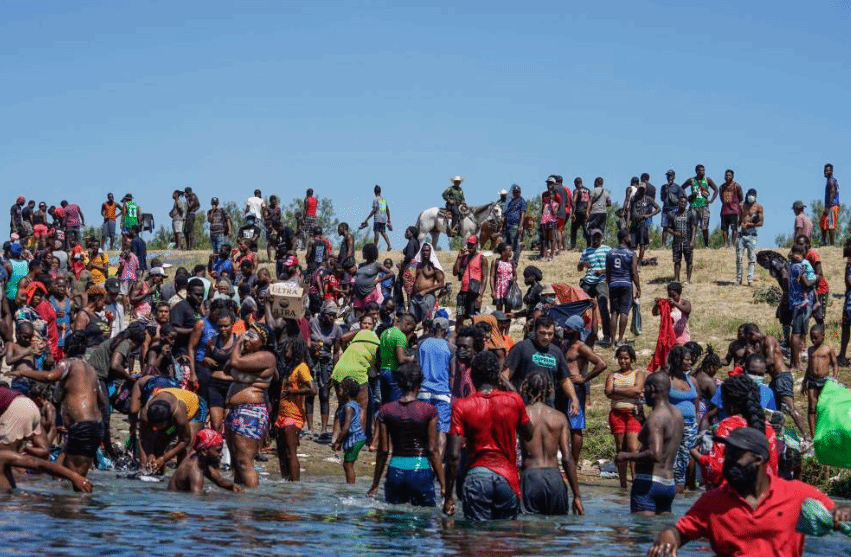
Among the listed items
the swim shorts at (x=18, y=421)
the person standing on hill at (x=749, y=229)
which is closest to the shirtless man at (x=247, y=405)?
the swim shorts at (x=18, y=421)

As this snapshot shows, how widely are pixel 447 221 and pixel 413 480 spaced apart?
817 inches

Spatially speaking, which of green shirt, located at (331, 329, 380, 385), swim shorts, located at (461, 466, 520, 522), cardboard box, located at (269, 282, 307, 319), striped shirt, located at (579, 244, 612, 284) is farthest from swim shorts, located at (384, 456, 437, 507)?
striped shirt, located at (579, 244, 612, 284)

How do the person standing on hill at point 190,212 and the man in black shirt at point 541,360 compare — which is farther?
the person standing on hill at point 190,212

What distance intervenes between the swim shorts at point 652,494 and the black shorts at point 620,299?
10.0 m

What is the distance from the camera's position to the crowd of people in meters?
10.1

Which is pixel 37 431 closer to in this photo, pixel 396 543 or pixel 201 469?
pixel 201 469

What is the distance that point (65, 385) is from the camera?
12.8 metres

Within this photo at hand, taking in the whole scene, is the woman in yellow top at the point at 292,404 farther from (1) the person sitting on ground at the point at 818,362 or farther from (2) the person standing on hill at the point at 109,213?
(2) the person standing on hill at the point at 109,213

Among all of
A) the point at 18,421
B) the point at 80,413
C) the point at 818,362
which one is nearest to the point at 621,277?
the point at 818,362

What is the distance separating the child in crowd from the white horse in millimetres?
17126

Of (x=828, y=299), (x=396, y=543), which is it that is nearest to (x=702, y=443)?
(x=396, y=543)

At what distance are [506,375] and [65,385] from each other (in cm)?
434

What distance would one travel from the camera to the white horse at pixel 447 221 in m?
31.8

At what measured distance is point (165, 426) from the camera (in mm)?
13992
